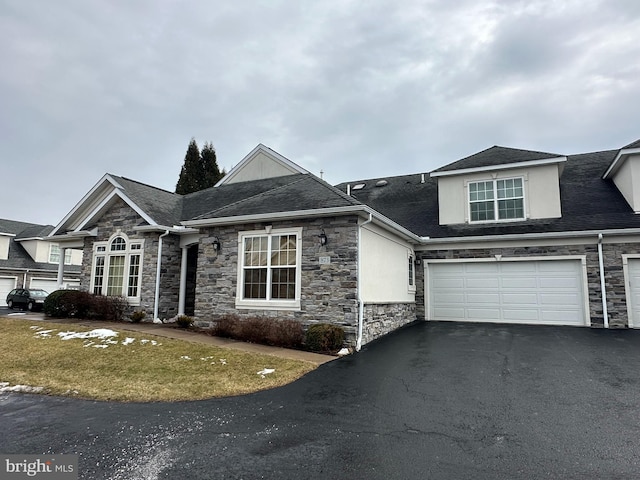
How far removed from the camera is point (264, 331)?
9141 millimetres

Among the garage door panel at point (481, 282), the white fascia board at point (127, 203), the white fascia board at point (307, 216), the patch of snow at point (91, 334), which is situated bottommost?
the patch of snow at point (91, 334)

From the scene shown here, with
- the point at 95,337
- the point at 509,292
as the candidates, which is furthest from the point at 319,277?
the point at 509,292

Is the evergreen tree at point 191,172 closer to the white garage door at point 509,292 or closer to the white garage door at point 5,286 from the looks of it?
the white garage door at point 5,286

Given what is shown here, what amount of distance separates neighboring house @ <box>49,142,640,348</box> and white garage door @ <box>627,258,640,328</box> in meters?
0.04

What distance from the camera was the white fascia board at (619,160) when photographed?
12.0 meters

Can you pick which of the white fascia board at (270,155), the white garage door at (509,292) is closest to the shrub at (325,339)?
the white garage door at (509,292)

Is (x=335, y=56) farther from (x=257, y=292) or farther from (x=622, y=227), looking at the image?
(x=622, y=227)

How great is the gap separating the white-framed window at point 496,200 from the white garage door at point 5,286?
94.9ft

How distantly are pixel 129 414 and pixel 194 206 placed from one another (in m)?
12.1

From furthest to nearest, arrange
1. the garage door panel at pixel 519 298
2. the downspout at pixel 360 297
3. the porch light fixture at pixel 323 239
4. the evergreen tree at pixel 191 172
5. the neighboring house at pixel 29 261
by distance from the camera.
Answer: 1. the evergreen tree at pixel 191 172
2. the neighboring house at pixel 29 261
3. the garage door panel at pixel 519 298
4. the porch light fixture at pixel 323 239
5. the downspout at pixel 360 297

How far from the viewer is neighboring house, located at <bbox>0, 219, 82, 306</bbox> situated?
2517 centimetres

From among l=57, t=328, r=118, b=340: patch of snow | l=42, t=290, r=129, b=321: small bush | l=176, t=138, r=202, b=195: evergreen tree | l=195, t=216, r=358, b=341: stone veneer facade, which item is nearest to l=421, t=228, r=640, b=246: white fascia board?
l=195, t=216, r=358, b=341: stone veneer facade

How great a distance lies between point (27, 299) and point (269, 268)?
1849cm

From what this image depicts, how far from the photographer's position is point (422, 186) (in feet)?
57.6
